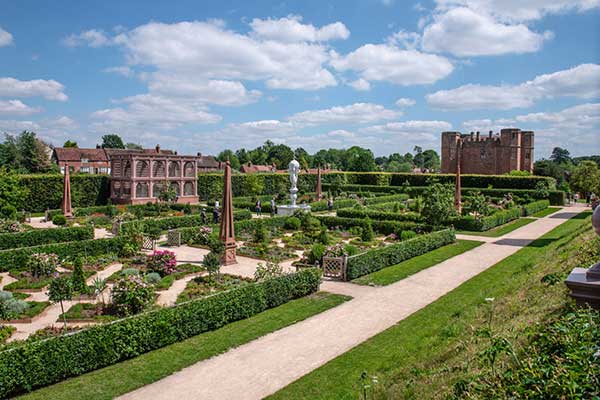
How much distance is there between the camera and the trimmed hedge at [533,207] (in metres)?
35.1

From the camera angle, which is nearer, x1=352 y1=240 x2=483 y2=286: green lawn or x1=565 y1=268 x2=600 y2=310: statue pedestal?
x1=565 y1=268 x2=600 y2=310: statue pedestal

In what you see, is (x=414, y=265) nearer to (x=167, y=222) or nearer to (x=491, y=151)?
(x=167, y=222)

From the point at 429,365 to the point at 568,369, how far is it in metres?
3.65

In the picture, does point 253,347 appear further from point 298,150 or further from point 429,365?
point 298,150

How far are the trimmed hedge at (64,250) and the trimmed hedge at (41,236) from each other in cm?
280

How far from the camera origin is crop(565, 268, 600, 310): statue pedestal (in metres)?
5.43

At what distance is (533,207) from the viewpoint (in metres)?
36.3

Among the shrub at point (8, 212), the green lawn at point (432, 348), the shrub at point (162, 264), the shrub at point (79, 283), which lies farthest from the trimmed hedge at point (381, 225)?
the shrub at point (8, 212)

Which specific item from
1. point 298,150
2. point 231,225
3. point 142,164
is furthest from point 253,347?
point 298,150

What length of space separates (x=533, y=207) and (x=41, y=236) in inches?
1347

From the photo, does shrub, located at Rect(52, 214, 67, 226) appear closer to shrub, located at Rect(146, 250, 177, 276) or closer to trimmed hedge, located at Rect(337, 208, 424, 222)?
shrub, located at Rect(146, 250, 177, 276)

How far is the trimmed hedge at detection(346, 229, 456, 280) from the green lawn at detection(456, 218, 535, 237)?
14.8 ft

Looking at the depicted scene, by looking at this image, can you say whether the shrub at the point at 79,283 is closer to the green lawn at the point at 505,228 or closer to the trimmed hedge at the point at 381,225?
the trimmed hedge at the point at 381,225

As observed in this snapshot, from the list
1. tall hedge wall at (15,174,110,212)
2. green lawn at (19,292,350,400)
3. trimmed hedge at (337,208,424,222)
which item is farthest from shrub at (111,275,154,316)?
tall hedge wall at (15,174,110,212)
